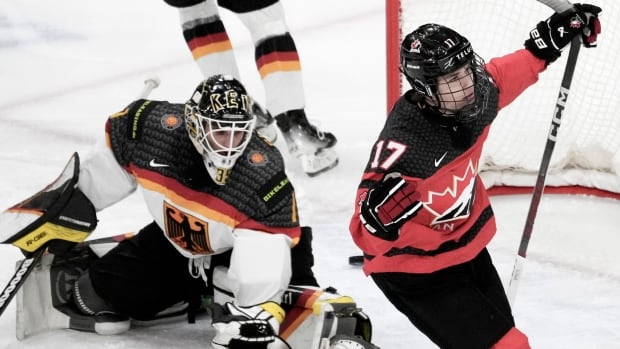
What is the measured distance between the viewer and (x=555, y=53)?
2500 millimetres

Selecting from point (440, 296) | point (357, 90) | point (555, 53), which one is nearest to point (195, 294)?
point (440, 296)

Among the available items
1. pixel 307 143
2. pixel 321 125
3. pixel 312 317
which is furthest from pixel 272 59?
pixel 312 317

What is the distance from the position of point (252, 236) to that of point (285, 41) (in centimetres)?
132

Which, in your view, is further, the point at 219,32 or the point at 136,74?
the point at 136,74

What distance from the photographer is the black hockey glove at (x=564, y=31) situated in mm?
2451

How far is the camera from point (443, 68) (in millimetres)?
2146

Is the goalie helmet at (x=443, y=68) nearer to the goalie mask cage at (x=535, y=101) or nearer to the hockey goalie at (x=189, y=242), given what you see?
the hockey goalie at (x=189, y=242)

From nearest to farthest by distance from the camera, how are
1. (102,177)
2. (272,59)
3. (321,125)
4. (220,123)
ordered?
(220,123)
(102,177)
(272,59)
(321,125)

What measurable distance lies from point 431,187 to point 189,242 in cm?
63

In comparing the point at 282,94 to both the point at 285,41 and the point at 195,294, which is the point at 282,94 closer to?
the point at 285,41

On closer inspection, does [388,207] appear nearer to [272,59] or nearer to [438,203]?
[438,203]

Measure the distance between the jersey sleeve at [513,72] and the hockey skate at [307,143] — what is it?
1238 millimetres

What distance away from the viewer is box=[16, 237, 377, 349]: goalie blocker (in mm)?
2402

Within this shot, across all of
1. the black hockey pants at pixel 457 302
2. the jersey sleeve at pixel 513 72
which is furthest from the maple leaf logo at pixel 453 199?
the jersey sleeve at pixel 513 72
